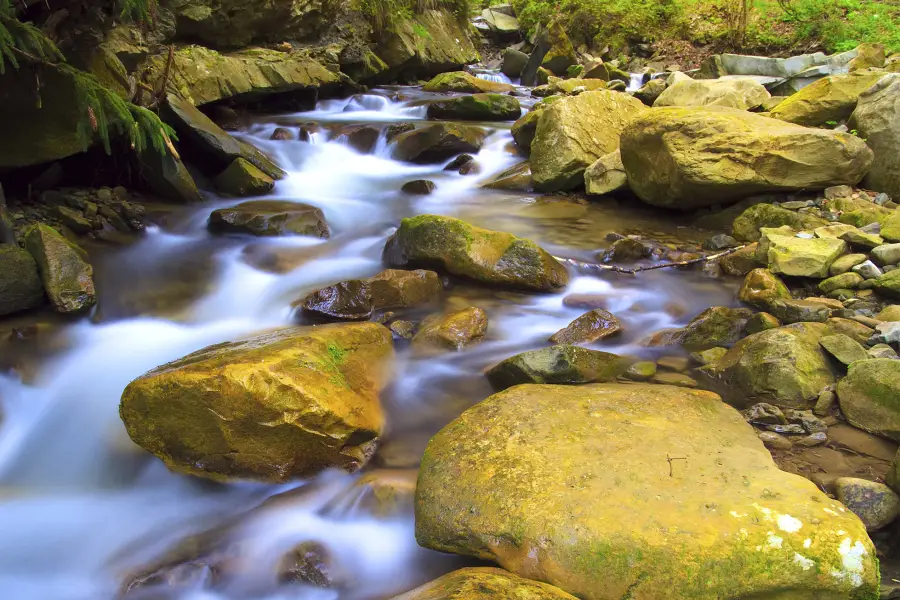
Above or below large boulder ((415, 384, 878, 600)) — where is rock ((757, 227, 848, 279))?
above

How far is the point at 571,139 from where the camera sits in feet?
27.2

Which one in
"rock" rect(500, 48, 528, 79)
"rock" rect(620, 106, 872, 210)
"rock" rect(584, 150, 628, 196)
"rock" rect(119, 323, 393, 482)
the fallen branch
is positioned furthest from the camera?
"rock" rect(500, 48, 528, 79)

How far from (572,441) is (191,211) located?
5.89 m

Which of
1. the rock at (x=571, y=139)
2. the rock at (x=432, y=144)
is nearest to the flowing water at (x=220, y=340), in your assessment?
the rock at (x=571, y=139)

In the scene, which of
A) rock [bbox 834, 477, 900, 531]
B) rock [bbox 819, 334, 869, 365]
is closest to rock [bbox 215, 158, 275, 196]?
rock [bbox 819, 334, 869, 365]

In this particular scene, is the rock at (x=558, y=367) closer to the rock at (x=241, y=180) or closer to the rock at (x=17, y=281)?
the rock at (x=17, y=281)

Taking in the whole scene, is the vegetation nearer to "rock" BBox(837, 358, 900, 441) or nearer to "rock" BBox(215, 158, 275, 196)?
"rock" BBox(215, 158, 275, 196)

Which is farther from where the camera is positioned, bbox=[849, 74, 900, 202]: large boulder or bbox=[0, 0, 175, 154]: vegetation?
bbox=[849, 74, 900, 202]: large boulder

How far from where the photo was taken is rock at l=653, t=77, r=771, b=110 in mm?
9398

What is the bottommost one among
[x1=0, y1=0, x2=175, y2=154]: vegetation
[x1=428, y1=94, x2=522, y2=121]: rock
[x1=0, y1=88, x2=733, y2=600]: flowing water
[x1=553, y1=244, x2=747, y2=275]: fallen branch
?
[x1=0, y1=88, x2=733, y2=600]: flowing water

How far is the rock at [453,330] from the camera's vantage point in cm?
470

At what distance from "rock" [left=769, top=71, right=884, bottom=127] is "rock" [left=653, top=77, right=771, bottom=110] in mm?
1288

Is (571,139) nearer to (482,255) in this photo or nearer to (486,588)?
(482,255)

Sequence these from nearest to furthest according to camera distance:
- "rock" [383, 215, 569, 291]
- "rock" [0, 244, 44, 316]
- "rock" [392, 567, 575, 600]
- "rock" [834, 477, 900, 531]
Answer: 1. "rock" [392, 567, 575, 600]
2. "rock" [834, 477, 900, 531]
3. "rock" [0, 244, 44, 316]
4. "rock" [383, 215, 569, 291]
